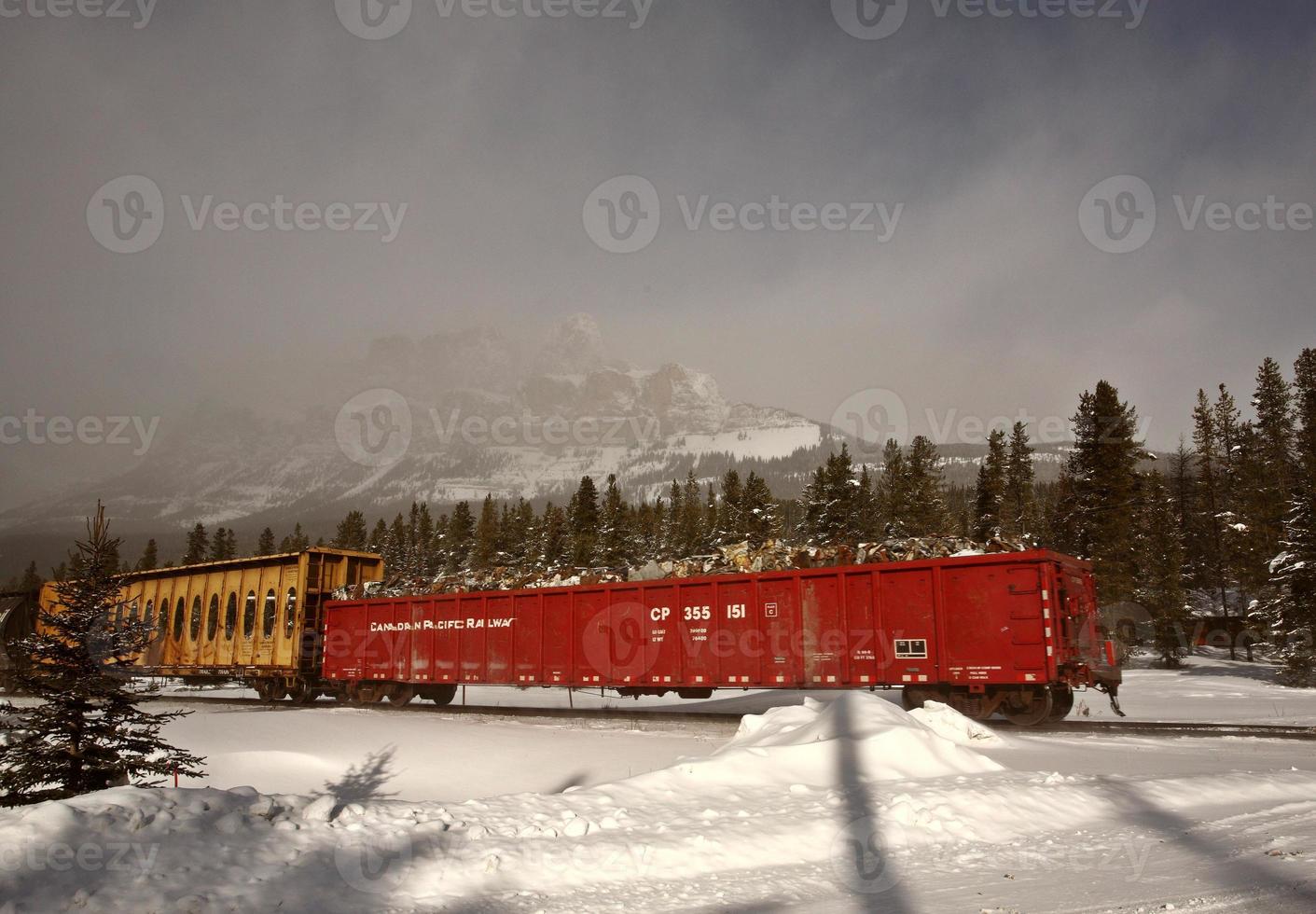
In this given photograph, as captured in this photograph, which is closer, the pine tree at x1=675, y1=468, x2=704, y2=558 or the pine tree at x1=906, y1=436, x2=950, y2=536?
the pine tree at x1=906, y1=436, x2=950, y2=536

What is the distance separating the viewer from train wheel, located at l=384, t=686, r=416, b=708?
20094 mm

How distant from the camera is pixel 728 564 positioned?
17109 millimetres

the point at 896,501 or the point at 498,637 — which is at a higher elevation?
the point at 896,501

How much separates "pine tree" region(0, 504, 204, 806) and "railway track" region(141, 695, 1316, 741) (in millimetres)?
1912

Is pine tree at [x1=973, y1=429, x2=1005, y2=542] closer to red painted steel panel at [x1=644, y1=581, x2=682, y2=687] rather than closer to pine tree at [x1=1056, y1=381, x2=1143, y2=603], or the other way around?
pine tree at [x1=1056, y1=381, x2=1143, y2=603]

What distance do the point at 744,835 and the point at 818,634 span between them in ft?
25.8

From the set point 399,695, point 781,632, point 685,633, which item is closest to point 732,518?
point 399,695

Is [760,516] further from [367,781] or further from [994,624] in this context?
[367,781]

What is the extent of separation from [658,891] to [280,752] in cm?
824

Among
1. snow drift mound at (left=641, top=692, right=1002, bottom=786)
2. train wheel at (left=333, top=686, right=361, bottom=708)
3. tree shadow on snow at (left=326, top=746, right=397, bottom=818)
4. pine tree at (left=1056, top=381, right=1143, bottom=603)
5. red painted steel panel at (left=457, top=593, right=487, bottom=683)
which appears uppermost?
pine tree at (left=1056, top=381, right=1143, bottom=603)

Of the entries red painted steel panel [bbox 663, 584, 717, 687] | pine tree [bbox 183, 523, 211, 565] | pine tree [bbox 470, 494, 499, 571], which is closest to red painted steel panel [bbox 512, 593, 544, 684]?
red painted steel panel [bbox 663, 584, 717, 687]

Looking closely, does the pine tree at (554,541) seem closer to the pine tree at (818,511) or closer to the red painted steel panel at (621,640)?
the pine tree at (818,511)

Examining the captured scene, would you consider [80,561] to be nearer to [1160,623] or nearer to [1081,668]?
[1081,668]

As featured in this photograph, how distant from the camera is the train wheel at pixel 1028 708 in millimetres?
13188
